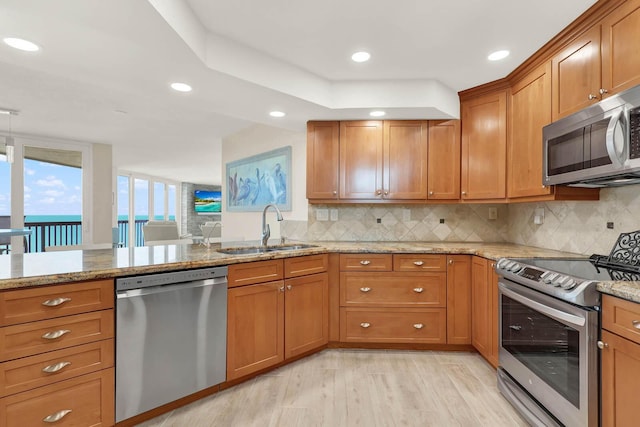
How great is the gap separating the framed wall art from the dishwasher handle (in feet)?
5.56

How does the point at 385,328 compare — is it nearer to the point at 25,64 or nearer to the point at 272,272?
the point at 272,272

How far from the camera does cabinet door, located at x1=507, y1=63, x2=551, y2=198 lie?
2.30 m

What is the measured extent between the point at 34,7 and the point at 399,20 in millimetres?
1817

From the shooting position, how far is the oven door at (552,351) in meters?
1.46

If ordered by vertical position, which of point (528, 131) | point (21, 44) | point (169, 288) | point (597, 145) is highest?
point (21, 44)

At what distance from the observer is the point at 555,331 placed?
169 centimetres

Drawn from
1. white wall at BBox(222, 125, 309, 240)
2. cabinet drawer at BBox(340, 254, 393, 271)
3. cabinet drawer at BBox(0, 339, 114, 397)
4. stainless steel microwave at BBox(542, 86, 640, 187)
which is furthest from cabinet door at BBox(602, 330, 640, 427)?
white wall at BBox(222, 125, 309, 240)

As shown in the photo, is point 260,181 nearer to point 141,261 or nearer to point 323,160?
point 323,160

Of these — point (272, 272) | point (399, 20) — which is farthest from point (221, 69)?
point (272, 272)

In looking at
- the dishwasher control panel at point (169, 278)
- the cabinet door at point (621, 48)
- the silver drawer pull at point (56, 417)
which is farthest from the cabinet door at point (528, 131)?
the silver drawer pull at point (56, 417)

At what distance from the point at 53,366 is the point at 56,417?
9.7 inches

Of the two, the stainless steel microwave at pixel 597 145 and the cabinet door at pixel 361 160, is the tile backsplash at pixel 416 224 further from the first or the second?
the stainless steel microwave at pixel 597 145

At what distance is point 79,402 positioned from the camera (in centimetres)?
161

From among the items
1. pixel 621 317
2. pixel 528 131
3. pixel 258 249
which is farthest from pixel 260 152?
pixel 621 317
